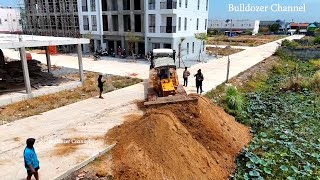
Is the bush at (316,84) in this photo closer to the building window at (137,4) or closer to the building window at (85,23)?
the building window at (137,4)

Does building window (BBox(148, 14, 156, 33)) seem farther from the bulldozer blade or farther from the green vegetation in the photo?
the bulldozer blade

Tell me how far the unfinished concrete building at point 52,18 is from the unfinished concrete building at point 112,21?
1.60 metres

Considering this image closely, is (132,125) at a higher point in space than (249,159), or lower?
higher

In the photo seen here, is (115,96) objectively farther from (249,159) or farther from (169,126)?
(249,159)

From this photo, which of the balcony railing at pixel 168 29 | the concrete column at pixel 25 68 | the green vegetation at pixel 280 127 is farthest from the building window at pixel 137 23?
the concrete column at pixel 25 68

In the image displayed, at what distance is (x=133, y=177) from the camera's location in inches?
317

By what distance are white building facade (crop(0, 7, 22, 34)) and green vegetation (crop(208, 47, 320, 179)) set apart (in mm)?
45670

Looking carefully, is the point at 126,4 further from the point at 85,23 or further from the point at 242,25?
the point at 242,25

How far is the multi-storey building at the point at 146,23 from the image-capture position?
2814 cm

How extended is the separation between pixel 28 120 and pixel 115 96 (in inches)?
209

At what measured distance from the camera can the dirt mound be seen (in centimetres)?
847

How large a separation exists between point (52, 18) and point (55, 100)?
88.6 feet

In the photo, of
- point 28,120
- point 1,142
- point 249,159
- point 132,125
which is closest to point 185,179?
point 249,159

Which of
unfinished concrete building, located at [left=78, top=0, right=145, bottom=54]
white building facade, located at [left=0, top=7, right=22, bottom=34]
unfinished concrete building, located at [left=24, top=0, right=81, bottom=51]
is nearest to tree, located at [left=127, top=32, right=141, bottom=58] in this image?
unfinished concrete building, located at [left=78, top=0, right=145, bottom=54]
